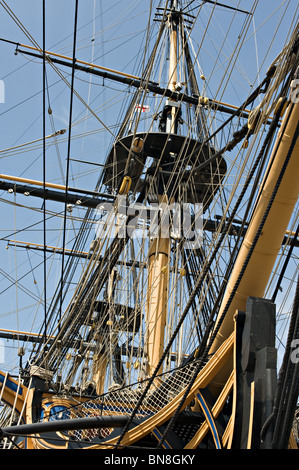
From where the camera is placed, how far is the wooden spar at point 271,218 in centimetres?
413

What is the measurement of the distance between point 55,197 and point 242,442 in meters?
9.31

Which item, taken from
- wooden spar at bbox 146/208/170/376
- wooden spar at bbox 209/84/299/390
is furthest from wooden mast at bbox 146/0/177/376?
wooden spar at bbox 209/84/299/390

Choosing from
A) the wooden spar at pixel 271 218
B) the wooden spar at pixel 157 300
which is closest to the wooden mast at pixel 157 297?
the wooden spar at pixel 157 300

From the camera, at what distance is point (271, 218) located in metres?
4.14

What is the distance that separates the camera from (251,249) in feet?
13.2

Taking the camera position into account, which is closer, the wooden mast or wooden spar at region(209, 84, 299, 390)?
wooden spar at region(209, 84, 299, 390)

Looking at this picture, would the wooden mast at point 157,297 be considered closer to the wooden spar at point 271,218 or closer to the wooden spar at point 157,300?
the wooden spar at point 157,300

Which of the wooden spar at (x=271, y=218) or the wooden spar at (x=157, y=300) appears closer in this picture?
the wooden spar at (x=271, y=218)

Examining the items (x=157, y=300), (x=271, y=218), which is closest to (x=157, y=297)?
(x=157, y=300)

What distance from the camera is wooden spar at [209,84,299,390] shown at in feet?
13.5

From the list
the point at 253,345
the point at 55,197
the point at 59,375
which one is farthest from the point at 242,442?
the point at 55,197

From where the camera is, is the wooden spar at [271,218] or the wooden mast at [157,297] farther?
the wooden mast at [157,297]

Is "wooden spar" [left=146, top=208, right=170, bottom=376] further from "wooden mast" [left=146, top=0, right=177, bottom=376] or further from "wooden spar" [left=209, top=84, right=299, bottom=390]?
"wooden spar" [left=209, top=84, right=299, bottom=390]

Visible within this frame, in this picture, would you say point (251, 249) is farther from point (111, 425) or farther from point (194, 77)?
point (194, 77)
